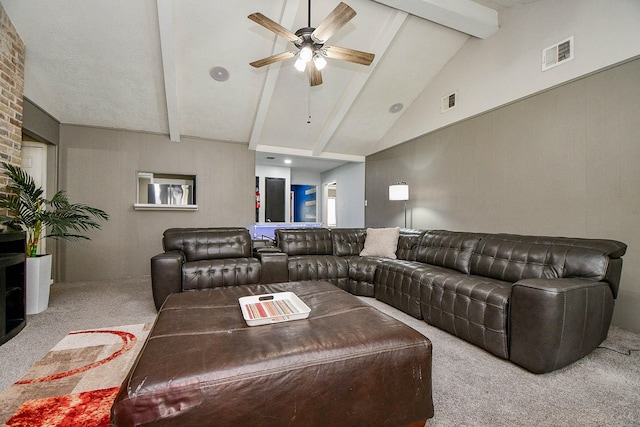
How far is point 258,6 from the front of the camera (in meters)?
3.18

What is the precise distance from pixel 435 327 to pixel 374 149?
4.59 m

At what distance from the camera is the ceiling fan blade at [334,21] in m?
2.23

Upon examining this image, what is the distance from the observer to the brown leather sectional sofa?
1753 mm

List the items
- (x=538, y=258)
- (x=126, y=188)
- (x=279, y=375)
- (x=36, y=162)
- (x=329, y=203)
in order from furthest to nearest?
(x=329, y=203) → (x=126, y=188) → (x=36, y=162) → (x=538, y=258) → (x=279, y=375)

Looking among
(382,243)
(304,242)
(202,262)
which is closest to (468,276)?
(382,243)

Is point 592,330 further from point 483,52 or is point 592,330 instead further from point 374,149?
point 374,149

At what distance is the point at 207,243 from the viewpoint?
3.51 meters

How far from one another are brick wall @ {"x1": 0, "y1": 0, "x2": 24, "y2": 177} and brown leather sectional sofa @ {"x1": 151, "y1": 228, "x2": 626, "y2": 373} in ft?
5.88

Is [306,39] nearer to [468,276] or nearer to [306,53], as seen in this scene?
[306,53]

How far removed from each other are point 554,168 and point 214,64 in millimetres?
4541

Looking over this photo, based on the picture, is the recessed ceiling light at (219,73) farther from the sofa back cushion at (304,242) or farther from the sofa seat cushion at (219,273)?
the sofa seat cushion at (219,273)

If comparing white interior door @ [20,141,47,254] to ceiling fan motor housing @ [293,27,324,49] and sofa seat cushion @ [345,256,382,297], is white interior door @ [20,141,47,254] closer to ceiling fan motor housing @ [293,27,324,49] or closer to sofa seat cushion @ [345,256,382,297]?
ceiling fan motor housing @ [293,27,324,49]

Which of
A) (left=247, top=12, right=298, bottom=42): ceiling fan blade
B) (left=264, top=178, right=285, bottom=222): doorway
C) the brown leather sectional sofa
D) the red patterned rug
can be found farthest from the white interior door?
(left=264, top=178, right=285, bottom=222): doorway

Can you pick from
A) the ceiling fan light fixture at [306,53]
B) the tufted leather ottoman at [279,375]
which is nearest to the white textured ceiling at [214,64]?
the ceiling fan light fixture at [306,53]
